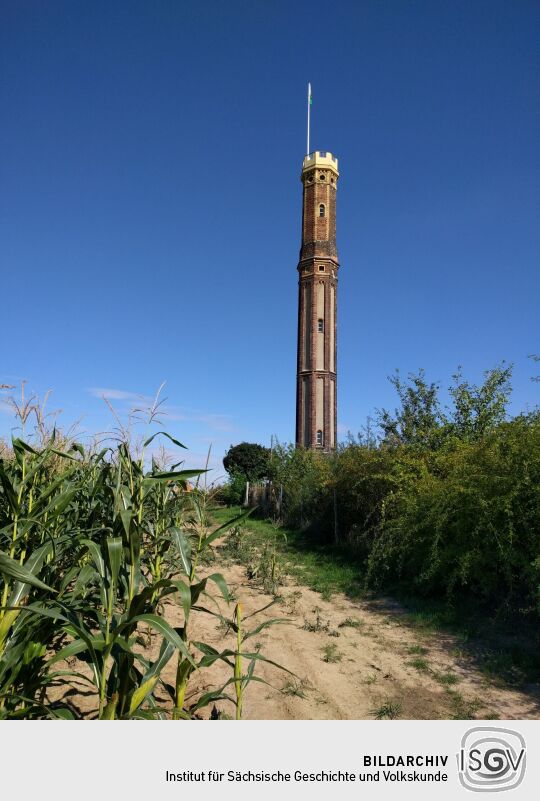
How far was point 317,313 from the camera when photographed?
32156 mm

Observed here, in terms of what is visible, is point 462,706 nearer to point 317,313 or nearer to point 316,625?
point 316,625

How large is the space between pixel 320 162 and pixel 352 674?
35.3m

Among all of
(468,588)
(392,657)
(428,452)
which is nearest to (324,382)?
(428,452)

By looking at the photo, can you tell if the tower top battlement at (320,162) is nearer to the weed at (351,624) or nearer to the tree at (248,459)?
the tree at (248,459)

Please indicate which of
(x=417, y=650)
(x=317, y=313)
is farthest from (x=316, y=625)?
(x=317, y=313)

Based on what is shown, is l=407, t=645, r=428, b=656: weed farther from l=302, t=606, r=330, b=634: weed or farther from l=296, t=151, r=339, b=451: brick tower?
l=296, t=151, r=339, b=451: brick tower

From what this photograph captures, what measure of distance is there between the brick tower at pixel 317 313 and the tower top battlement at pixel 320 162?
7cm
